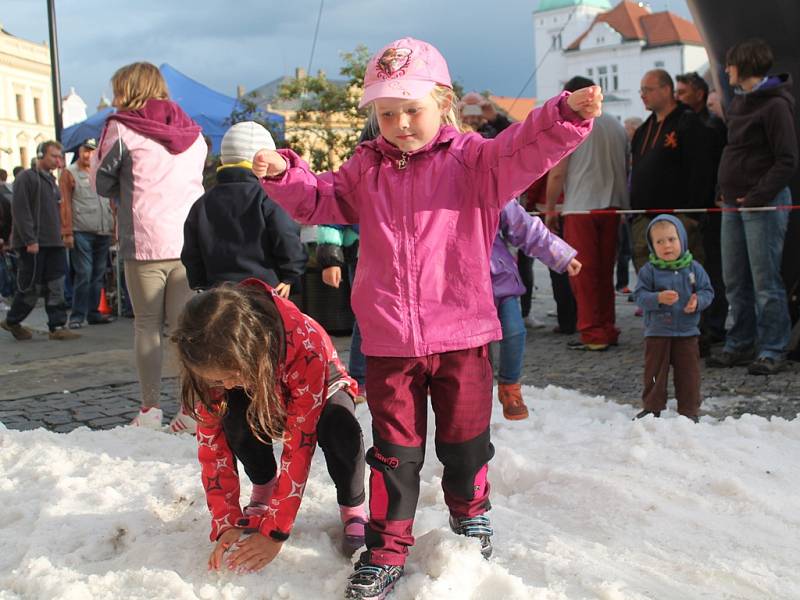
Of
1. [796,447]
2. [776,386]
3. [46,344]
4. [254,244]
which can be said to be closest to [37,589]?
[254,244]

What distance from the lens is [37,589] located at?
2766 millimetres

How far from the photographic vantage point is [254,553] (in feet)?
9.28

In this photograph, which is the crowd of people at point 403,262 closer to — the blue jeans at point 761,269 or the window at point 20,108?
the blue jeans at point 761,269

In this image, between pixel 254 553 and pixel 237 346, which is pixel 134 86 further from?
pixel 254 553

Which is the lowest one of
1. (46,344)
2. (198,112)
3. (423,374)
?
(46,344)

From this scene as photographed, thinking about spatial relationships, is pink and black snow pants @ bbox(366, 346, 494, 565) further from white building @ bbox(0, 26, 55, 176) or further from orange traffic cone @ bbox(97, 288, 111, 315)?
white building @ bbox(0, 26, 55, 176)

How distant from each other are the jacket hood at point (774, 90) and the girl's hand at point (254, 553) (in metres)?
4.84

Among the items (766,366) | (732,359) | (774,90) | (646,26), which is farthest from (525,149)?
(646,26)

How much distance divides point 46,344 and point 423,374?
23.1 ft

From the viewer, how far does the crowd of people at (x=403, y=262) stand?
8.87 feet

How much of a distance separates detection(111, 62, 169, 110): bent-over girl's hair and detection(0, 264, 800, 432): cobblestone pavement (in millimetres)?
1909

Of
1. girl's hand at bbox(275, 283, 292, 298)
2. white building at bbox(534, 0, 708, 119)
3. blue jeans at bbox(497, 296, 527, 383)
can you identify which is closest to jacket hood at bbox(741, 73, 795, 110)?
blue jeans at bbox(497, 296, 527, 383)

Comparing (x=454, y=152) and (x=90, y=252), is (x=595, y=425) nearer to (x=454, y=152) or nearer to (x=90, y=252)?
(x=454, y=152)

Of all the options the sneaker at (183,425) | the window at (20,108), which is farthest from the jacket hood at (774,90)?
the window at (20,108)
